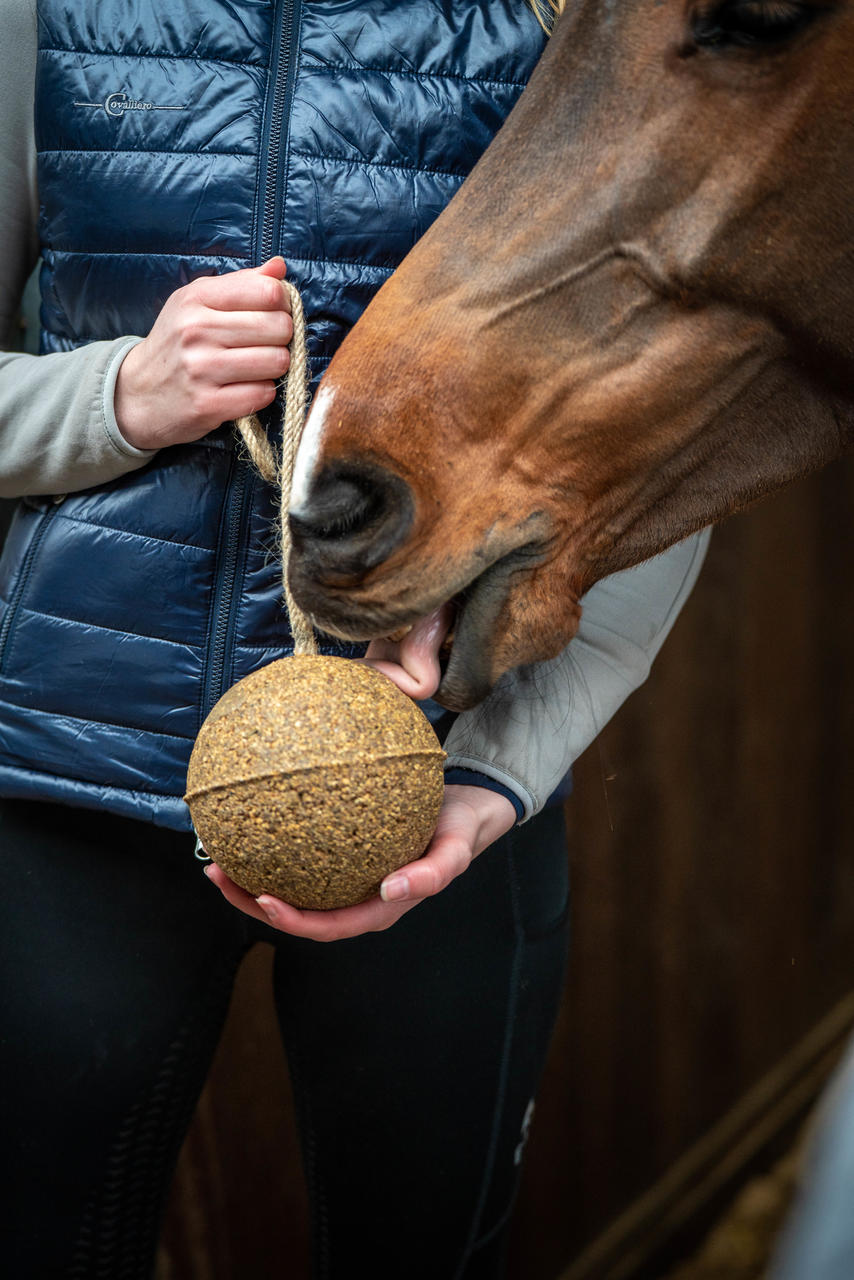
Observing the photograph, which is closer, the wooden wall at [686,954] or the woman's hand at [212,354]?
the woman's hand at [212,354]

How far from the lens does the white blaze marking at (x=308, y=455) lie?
0.60 m

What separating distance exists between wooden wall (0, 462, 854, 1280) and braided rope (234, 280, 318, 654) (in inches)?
31.5

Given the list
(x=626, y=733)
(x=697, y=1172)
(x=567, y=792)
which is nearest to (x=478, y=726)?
(x=567, y=792)

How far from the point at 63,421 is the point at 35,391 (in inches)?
1.4

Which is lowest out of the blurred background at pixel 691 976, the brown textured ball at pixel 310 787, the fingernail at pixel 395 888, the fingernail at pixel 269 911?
the blurred background at pixel 691 976

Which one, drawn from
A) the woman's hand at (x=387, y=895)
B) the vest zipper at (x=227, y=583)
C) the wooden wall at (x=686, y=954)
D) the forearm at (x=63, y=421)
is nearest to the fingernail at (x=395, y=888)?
the woman's hand at (x=387, y=895)

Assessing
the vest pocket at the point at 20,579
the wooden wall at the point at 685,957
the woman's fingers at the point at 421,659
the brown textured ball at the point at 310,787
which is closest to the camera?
the brown textured ball at the point at 310,787

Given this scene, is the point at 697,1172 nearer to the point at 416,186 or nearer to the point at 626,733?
the point at 626,733

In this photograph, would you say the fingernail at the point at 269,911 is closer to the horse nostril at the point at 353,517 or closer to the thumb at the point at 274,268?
the horse nostril at the point at 353,517

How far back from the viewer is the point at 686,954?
6.53 ft

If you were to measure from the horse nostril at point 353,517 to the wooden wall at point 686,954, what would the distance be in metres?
0.85

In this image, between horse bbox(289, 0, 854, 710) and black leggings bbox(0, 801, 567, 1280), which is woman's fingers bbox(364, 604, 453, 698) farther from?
black leggings bbox(0, 801, 567, 1280)

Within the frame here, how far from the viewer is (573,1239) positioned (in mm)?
1831

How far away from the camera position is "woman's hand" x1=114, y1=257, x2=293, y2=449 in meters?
0.65
